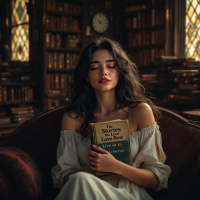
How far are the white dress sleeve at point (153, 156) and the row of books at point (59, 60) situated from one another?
10.5ft

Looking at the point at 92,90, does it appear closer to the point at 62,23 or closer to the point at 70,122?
the point at 70,122

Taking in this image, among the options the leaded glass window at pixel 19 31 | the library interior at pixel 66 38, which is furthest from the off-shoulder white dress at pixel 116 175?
the leaded glass window at pixel 19 31

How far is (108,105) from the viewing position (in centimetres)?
159

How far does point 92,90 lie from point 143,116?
410 millimetres

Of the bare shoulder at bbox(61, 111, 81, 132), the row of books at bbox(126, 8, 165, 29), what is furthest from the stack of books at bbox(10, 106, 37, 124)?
the bare shoulder at bbox(61, 111, 81, 132)

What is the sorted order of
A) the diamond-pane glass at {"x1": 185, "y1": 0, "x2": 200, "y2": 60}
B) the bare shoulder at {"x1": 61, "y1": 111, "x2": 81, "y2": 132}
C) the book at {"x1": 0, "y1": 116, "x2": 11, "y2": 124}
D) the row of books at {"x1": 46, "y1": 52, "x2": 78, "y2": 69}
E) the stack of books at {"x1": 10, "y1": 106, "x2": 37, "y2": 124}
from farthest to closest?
1. the row of books at {"x1": 46, "y1": 52, "x2": 78, "y2": 69}
2. the stack of books at {"x1": 10, "y1": 106, "x2": 37, "y2": 124}
3. the book at {"x1": 0, "y1": 116, "x2": 11, "y2": 124}
4. the diamond-pane glass at {"x1": 185, "y1": 0, "x2": 200, "y2": 60}
5. the bare shoulder at {"x1": 61, "y1": 111, "x2": 81, "y2": 132}

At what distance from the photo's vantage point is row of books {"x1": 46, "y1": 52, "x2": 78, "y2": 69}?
14.2 ft

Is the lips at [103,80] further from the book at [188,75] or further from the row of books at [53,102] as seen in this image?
the row of books at [53,102]

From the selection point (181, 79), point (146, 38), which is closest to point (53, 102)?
point (146, 38)

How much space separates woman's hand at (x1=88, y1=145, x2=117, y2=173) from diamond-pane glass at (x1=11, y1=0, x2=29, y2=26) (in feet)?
13.2

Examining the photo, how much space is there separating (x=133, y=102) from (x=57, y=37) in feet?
10.3

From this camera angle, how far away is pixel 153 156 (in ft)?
4.40

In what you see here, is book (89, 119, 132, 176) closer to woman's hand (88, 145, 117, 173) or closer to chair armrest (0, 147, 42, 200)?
woman's hand (88, 145, 117, 173)

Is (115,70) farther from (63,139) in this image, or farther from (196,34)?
(196,34)
